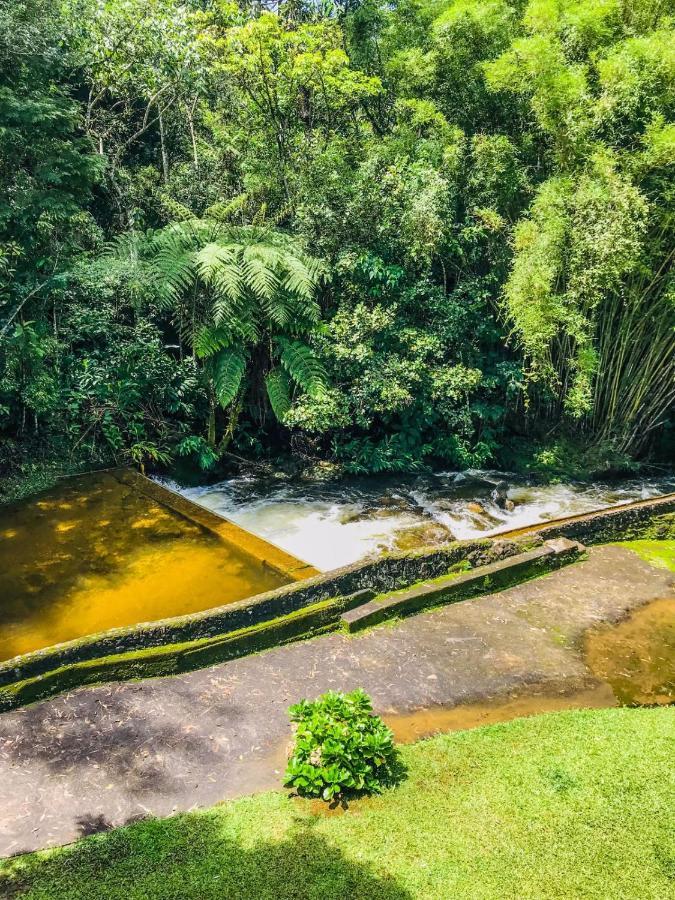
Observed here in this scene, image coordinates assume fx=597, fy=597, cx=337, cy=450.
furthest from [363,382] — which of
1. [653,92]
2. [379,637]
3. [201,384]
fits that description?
[653,92]

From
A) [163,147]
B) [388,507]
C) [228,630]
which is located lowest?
[388,507]

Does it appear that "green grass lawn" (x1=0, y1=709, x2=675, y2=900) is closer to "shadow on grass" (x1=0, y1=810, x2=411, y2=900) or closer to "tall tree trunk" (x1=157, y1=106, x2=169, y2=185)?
"shadow on grass" (x1=0, y1=810, x2=411, y2=900)

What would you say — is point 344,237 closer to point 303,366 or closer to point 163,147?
point 303,366

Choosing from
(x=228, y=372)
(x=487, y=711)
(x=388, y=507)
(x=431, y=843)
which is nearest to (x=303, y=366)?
(x=228, y=372)

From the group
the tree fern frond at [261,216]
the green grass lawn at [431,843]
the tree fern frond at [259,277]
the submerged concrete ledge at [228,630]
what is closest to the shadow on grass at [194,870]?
the green grass lawn at [431,843]

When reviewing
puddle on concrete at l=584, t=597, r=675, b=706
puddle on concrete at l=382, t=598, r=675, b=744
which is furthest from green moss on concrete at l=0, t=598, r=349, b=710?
puddle on concrete at l=584, t=597, r=675, b=706

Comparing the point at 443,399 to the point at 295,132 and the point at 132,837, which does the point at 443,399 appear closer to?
the point at 295,132
